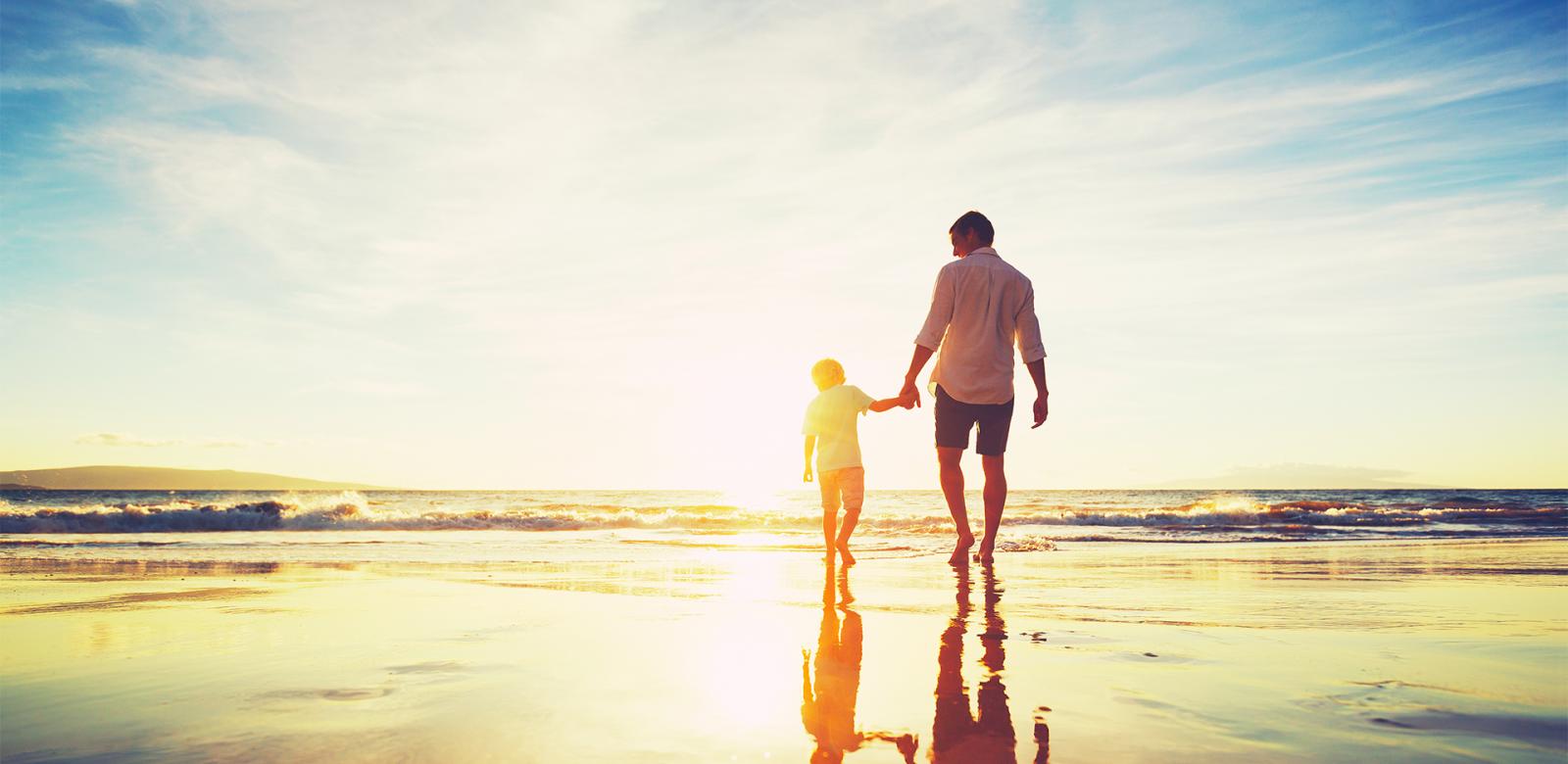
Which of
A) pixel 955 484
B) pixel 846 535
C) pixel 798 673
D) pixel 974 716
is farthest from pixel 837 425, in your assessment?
pixel 974 716

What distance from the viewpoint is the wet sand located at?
1.76 meters

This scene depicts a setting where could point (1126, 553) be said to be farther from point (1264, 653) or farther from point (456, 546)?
point (456, 546)

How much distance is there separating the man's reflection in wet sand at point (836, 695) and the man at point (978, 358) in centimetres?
257

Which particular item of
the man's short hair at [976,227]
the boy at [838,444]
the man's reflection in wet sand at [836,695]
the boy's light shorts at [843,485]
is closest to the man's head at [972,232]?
the man's short hair at [976,227]

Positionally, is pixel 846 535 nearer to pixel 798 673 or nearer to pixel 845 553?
pixel 845 553

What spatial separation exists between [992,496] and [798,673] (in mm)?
3809

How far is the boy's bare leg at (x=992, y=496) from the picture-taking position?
5952mm

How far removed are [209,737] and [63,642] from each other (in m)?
1.88

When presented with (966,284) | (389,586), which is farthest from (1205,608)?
(389,586)

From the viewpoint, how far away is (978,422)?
5980 millimetres

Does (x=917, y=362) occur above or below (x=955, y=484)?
above

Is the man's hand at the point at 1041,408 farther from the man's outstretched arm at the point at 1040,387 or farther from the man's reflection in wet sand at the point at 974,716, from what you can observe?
the man's reflection in wet sand at the point at 974,716

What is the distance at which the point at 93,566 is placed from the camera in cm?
747

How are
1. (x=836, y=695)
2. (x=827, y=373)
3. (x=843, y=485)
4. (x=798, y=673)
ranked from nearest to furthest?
(x=836, y=695), (x=798, y=673), (x=843, y=485), (x=827, y=373)
